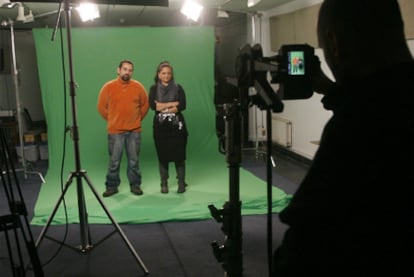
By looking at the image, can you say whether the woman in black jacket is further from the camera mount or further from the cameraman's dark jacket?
the cameraman's dark jacket

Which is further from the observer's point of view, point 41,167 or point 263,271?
point 41,167

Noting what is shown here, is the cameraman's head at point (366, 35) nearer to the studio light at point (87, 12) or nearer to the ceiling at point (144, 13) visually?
the studio light at point (87, 12)

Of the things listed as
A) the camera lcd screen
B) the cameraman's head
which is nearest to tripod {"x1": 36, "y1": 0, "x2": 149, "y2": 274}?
the camera lcd screen

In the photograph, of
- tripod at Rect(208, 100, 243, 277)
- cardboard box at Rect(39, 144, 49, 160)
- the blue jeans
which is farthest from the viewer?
cardboard box at Rect(39, 144, 49, 160)

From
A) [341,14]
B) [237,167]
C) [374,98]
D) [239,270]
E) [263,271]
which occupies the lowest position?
[263,271]

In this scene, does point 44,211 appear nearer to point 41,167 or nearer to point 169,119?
point 169,119

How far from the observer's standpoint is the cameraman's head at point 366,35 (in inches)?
27.9

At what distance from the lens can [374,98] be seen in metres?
0.66

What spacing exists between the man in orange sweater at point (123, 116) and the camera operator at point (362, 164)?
3843 millimetres

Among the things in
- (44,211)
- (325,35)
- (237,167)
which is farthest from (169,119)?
(325,35)

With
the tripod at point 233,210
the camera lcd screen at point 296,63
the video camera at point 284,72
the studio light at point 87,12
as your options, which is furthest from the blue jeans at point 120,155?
the camera lcd screen at point 296,63

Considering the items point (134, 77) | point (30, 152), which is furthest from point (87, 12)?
point (30, 152)

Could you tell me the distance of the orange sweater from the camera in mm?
4461

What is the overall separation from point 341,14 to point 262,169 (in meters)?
5.00
